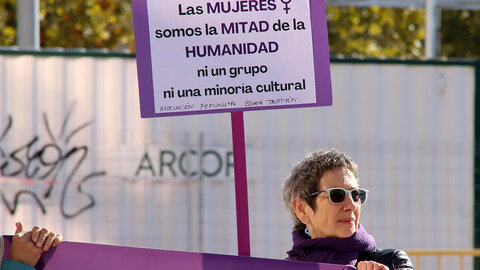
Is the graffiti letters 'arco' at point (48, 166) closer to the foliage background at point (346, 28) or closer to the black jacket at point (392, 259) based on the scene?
the black jacket at point (392, 259)

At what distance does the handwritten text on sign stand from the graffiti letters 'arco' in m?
5.86

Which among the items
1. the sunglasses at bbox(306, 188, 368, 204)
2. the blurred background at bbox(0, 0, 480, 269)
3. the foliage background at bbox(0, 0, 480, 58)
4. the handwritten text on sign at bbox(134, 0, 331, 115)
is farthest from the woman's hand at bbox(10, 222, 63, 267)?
the foliage background at bbox(0, 0, 480, 58)

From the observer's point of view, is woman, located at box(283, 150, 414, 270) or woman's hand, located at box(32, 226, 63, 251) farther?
woman, located at box(283, 150, 414, 270)

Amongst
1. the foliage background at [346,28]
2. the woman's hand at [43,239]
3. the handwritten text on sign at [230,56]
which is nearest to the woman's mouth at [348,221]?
the handwritten text on sign at [230,56]

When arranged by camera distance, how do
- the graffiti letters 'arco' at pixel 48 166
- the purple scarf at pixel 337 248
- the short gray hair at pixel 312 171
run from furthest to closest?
the graffiti letters 'arco' at pixel 48 166 < the short gray hair at pixel 312 171 < the purple scarf at pixel 337 248

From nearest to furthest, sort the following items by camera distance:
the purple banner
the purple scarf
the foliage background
Answer: the purple banner < the purple scarf < the foliage background

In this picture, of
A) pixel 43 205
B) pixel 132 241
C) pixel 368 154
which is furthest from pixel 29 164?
pixel 368 154

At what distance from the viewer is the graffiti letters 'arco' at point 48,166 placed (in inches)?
361

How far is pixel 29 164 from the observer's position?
9188 mm

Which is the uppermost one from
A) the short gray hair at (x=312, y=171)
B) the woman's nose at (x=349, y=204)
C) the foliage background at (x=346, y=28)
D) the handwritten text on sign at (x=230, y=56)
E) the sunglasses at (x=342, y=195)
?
the foliage background at (x=346, y=28)

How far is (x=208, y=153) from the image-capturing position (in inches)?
368

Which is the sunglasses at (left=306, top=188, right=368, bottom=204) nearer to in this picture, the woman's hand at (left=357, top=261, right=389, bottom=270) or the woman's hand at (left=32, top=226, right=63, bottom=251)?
the woman's hand at (left=357, top=261, right=389, bottom=270)

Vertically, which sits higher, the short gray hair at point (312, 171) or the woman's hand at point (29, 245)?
the short gray hair at point (312, 171)

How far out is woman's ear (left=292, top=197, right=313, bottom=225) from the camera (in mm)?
3623
